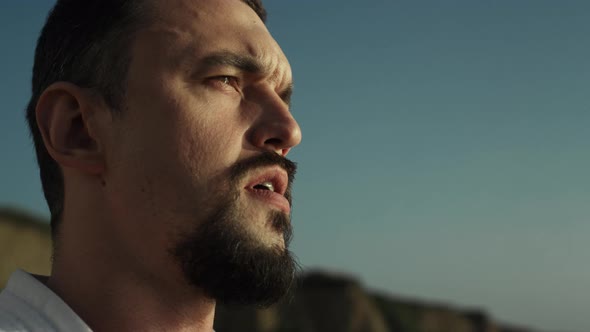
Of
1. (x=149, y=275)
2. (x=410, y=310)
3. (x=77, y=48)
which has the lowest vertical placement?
(x=149, y=275)

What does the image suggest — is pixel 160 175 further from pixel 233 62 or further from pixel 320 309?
pixel 320 309

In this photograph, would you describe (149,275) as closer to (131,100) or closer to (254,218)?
(254,218)

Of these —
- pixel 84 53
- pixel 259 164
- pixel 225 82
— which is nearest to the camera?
pixel 259 164

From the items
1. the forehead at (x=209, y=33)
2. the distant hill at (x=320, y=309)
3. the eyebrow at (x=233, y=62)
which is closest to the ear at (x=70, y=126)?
the forehead at (x=209, y=33)

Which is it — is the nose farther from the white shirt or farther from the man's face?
the white shirt

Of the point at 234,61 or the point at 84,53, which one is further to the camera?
the point at 84,53

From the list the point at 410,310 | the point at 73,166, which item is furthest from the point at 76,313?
the point at 410,310

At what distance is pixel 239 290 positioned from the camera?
3.46m

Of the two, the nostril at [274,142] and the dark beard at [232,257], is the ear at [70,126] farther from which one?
the nostril at [274,142]

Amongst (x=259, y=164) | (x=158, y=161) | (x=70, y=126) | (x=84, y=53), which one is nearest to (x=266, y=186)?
(x=259, y=164)

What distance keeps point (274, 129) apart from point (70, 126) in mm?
1003

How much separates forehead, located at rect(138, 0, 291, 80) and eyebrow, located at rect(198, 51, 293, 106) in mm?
22

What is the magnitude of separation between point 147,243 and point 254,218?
19.7 inches

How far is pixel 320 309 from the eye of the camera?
28.2 metres
